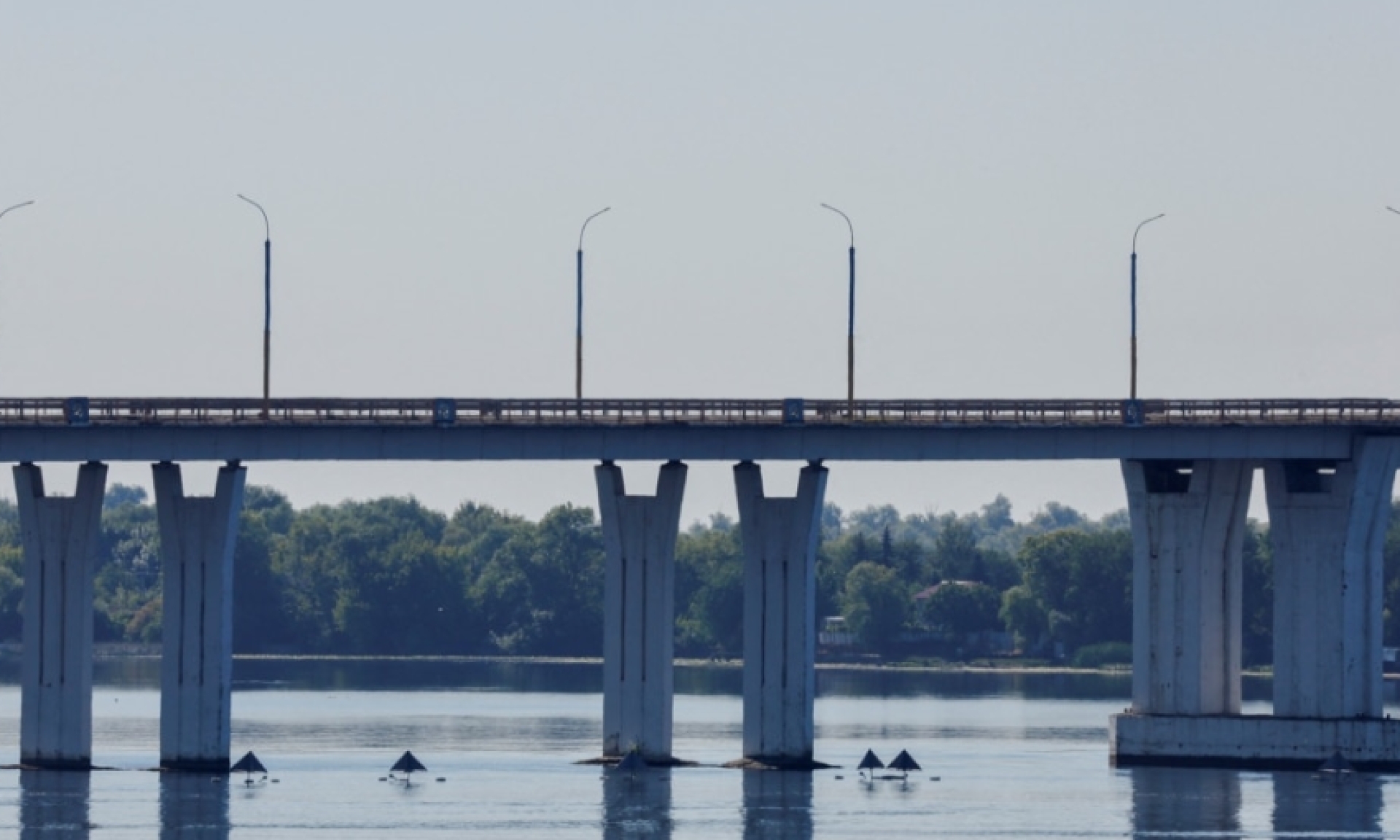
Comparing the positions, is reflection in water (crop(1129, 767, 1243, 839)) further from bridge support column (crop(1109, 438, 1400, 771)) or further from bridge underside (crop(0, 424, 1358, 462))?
bridge underside (crop(0, 424, 1358, 462))

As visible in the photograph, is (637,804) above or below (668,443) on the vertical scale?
below

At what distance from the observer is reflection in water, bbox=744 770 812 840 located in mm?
97188

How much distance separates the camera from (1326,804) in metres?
107

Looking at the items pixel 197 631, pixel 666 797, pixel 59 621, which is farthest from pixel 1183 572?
pixel 59 621

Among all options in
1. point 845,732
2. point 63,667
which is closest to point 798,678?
point 63,667

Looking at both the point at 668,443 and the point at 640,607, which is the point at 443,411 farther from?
the point at 640,607

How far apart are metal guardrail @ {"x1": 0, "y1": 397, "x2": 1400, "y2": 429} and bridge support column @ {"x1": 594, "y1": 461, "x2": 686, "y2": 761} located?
3.02 m

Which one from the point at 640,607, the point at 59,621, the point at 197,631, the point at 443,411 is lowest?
the point at 197,631

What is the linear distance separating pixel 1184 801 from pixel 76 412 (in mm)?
36852

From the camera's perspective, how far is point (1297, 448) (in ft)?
390

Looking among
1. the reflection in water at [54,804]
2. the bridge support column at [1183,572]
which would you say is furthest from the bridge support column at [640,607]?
the reflection in water at [54,804]

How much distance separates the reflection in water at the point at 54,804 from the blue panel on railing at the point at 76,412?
11134 millimetres

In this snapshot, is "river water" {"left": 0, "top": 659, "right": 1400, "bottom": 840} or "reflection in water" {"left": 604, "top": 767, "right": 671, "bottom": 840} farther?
"river water" {"left": 0, "top": 659, "right": 1400, "bottom": 840}

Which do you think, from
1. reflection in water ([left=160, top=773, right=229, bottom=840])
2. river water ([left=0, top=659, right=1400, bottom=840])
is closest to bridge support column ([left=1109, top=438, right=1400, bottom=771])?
river water ([left=0, top=659, right=1400, bottom=840])
